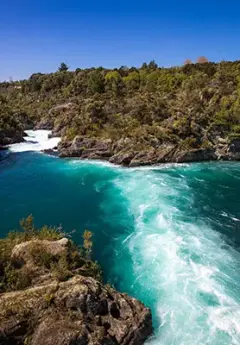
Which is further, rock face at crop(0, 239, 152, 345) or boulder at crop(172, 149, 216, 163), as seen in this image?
boulder at crop(172, 149, 216, 163)

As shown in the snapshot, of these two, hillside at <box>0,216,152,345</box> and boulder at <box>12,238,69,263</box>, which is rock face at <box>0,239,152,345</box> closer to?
hillside at <box>0,216,152,345</box>

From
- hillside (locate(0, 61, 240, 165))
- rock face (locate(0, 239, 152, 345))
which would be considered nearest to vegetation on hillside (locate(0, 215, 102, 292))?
rock face (locate(0, 239, 152, 345))

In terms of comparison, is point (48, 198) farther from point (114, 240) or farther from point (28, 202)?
point (114, 240)

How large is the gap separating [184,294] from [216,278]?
12.1 ft

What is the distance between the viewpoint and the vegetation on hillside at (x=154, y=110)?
69.8 m

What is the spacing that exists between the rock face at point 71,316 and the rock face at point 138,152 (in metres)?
45.1

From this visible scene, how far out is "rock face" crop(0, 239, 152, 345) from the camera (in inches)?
629

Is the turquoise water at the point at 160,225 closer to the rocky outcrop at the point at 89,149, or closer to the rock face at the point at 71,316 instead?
the rock face at the point at 71,316

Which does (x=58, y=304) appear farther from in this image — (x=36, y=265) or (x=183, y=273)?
(x=183, y=273)

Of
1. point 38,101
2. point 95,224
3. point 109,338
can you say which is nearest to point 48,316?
point 109,338

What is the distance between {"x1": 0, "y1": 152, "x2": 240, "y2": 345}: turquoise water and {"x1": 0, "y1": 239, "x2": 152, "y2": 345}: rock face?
2650 millimetres

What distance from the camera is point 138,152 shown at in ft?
213

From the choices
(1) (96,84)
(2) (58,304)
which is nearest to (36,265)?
(2) (58,304)

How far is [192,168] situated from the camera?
61.8 metres
